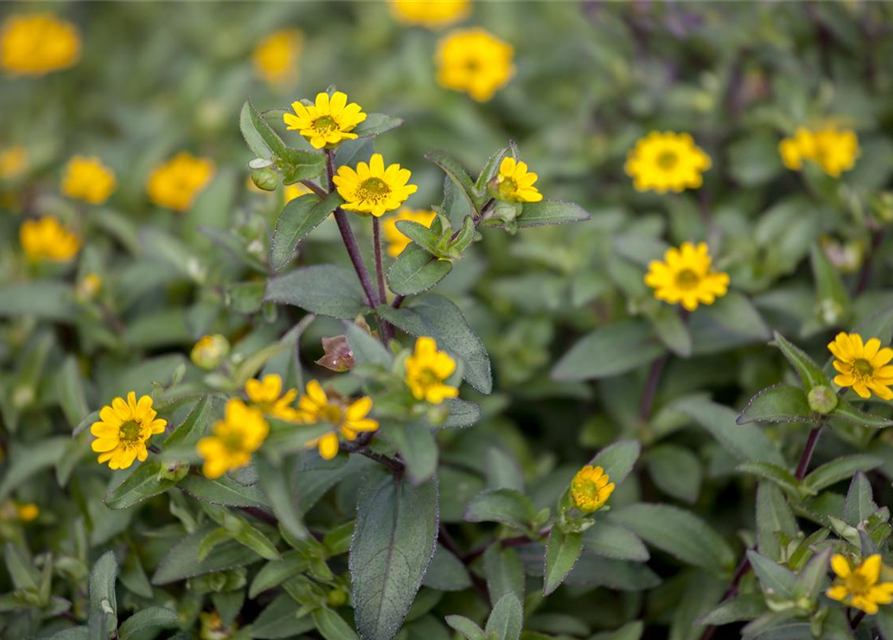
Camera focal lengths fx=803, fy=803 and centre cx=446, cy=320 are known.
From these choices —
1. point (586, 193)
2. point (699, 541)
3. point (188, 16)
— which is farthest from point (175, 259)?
point (188, 16)

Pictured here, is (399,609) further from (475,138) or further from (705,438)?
(475,138)

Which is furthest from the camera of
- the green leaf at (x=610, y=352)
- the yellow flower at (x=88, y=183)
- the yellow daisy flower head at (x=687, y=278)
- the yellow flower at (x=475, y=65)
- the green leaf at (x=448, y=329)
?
the yellow flower at (x=475, y=65)

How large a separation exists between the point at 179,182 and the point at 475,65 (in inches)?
44.4

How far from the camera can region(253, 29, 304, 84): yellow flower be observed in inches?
134

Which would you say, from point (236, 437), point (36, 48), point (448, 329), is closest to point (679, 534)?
point (448, 329)

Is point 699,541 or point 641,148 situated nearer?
point 699,541

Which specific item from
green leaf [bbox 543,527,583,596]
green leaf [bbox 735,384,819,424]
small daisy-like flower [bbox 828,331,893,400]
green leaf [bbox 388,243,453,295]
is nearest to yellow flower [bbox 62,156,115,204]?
green leaf [bbox 388,243,453,295]

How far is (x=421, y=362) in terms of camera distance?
134cm

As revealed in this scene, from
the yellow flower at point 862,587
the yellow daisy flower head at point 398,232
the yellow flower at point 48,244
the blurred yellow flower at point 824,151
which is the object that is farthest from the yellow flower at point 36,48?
the yellow flower at point 862,587

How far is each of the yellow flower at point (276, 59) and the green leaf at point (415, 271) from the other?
2109 mm

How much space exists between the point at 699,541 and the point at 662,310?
1.96 ft

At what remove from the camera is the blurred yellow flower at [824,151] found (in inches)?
93.9

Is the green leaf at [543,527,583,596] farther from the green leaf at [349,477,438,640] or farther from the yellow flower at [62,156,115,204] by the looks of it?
the yellow flower at [62,156,115,204]

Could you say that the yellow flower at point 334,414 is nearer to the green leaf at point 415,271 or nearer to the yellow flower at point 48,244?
the green leaf at point 415,271
